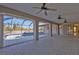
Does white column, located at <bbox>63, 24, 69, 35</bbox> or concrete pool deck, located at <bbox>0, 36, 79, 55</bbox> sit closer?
concrete pool deck, located at <bbox>0, 36, 79, 55</bbox>

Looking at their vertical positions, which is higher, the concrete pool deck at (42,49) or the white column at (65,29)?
the white column at (65,29)

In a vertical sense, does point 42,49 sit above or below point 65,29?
below

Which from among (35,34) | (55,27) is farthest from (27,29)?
(55,27)

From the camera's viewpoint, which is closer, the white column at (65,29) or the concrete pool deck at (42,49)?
the concrete pool deck at (42,49)

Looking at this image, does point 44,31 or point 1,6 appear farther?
point 44,31

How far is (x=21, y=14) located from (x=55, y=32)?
737 inches

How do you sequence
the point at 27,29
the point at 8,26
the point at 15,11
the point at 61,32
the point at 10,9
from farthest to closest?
the point at 61,32, the point at 27,29, the point at 8,26, the point at 15,11, the point at 10,9

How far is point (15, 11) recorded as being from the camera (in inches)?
394

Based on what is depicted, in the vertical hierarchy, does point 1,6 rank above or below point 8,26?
above

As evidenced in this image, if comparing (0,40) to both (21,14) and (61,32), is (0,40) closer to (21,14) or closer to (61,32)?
(21,14)

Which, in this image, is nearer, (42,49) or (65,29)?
(42,49)

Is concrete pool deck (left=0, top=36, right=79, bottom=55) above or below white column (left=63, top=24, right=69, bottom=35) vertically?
below

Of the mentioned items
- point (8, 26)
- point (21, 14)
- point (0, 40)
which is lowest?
point (0, 40)

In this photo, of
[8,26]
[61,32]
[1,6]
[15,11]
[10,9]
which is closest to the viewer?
[1,6]
